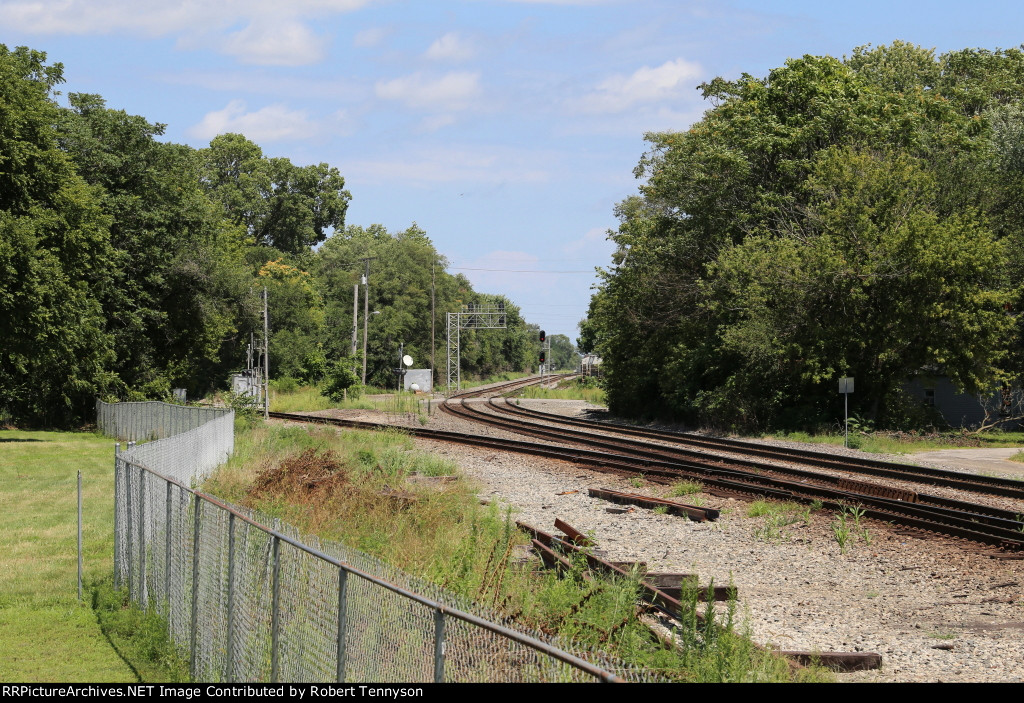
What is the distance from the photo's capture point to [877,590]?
12.6 m

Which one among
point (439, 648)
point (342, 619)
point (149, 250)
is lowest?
point (342, 619)

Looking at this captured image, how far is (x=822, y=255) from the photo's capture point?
34.5 metres

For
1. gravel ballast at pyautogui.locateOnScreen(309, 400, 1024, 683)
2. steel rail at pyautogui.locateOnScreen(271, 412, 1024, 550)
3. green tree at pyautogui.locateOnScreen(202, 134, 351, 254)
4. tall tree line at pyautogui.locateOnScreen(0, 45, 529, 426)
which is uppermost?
green tree at pyautogui.locateOnScreen(202, 134, 351, 254)

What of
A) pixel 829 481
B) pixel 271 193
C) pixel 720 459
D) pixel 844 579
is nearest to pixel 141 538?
pixel 844 579

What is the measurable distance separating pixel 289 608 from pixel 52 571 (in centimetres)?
884

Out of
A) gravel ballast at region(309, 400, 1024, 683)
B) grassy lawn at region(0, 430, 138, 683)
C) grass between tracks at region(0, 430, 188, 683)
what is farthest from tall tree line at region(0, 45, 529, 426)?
gravel ballast at region(309, 400, 1024, 683)

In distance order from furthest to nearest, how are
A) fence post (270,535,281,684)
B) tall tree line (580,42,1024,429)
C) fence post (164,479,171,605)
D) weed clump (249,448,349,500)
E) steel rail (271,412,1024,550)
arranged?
tall tree line (580,42,1024,429)
weed clump (249,448,349,500)
steel rail (271,412,1024,550)
fence post (164,479,171,605)
fence post (270,535,281,684)

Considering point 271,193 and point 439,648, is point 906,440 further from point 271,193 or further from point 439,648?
point 271,193

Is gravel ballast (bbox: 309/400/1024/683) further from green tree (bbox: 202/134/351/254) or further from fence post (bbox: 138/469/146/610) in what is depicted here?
green tree (bbox: 202/134/351/254)

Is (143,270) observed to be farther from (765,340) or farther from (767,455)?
(767,455)

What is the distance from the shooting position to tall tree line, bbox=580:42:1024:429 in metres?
33.5

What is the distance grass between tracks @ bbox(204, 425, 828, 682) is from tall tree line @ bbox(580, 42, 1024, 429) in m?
17.2

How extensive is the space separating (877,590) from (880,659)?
11.1ft

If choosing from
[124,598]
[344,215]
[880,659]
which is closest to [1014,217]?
[880,659]
